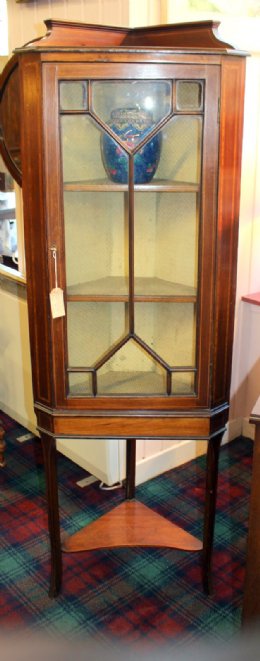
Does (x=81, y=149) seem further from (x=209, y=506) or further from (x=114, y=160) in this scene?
(x=209, y=506)

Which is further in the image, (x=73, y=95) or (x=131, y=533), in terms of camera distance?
(x=131, y=533)

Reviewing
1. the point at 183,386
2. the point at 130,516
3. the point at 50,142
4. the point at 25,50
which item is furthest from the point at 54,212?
the point at 130,516

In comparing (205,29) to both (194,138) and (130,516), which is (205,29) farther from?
(130,516)

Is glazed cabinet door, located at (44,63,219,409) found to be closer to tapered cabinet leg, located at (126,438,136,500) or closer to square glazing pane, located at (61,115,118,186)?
square glazing pane, located at (61,115,118,186)

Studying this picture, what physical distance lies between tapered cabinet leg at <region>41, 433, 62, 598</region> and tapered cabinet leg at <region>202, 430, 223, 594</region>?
45cm

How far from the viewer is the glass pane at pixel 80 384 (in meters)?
1.76

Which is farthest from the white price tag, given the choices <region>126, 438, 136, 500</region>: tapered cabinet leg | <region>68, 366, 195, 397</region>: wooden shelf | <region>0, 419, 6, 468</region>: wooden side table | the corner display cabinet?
<region>0, 419, 6, 468</region>: wooden side table

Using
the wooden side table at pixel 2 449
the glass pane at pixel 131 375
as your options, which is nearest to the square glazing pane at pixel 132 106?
the glass pane at pixel 131 375

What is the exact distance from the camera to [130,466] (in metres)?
2.30

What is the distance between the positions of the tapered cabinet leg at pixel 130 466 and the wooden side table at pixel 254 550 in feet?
2.40

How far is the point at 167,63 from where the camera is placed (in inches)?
58.1

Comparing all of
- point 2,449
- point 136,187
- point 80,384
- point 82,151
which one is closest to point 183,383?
point 80,384

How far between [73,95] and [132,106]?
14cm

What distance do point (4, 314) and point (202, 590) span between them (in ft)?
4.94
